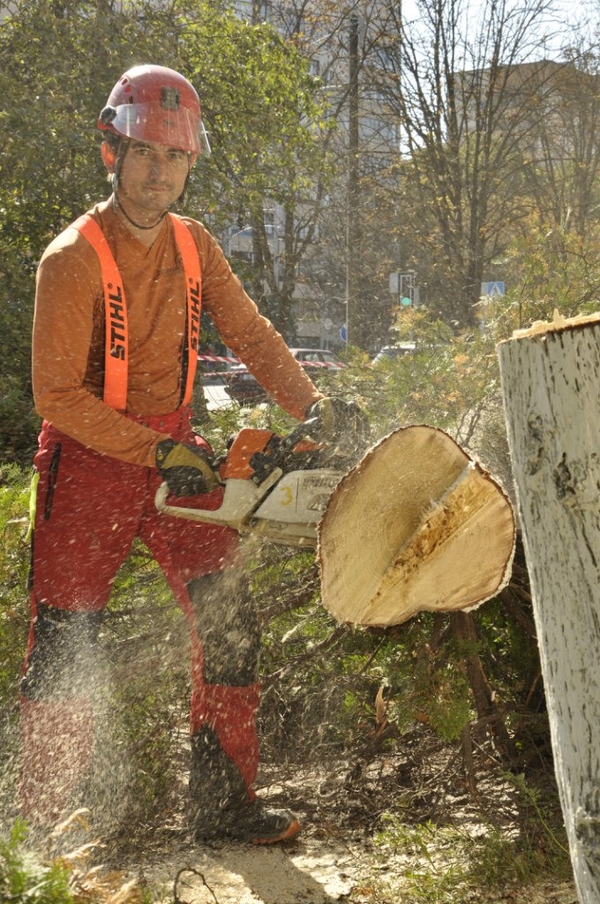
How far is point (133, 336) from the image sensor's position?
9.43 ft

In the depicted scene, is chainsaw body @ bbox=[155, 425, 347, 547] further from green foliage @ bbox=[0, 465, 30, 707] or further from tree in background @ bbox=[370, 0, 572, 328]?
tree in background @ bbox=[370, 0, 572, 328]

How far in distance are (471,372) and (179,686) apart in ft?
5.67

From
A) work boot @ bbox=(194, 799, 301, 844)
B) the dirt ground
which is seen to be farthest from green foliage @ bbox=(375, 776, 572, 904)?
work boot @ bbox=(194, 799, 301, 844)

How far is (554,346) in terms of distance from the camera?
69.5 inches

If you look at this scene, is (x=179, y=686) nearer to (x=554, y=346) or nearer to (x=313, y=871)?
(x=313, y=871)

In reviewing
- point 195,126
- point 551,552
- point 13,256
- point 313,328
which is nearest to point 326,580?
point 551,552

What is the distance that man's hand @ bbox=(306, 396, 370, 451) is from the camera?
8.70 feet

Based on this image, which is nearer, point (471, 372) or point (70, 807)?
point (70, 807)

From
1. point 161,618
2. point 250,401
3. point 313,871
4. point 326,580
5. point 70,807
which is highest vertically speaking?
point 250,401

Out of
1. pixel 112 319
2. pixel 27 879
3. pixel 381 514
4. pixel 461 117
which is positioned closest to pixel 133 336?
pixel 112 319

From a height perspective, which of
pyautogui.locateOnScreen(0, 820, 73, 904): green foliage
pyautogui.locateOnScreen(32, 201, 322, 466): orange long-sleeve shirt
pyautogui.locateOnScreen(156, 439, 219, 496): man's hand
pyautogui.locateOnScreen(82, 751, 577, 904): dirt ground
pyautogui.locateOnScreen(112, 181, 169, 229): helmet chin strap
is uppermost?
pyautogui.locateOnScreen(112, 181, 169, 229): helmet chin strap

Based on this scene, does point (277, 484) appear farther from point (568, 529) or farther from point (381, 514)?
point (568, 529)

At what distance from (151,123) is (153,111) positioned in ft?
0.13

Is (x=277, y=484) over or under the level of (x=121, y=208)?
under
